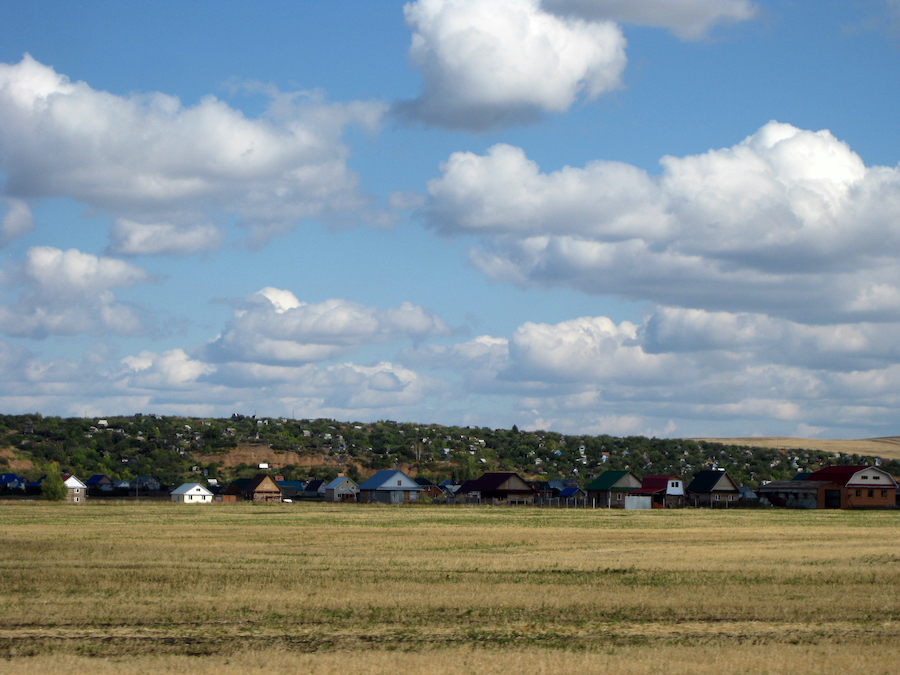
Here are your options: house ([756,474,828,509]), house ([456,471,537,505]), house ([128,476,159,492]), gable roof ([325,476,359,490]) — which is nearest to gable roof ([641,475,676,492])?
house ([756,474,828,509])

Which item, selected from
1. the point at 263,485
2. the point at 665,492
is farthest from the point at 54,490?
the point at 665,492

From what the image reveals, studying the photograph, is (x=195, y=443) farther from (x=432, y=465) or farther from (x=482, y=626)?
A: (x=482, y=626)

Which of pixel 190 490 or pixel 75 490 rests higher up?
pixel 190 490

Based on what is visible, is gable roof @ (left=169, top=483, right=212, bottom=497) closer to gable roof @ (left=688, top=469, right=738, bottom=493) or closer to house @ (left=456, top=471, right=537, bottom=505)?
house @ (left=456, top=471, right=537, bottom=505)

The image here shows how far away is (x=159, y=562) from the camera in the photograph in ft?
120

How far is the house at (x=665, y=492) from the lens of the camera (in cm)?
11100

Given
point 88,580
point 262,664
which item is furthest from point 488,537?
point 262,664

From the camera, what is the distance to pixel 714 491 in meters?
110

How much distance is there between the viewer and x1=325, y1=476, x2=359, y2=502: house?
123m

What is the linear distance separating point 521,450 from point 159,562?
147713mm

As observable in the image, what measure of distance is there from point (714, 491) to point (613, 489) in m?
11.4

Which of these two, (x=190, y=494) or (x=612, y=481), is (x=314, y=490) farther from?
(x=612, y=481)

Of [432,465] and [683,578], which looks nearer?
[683,578]

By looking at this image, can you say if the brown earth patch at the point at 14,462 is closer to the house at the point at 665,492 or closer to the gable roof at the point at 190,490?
the gable roof at the point at 190,490
